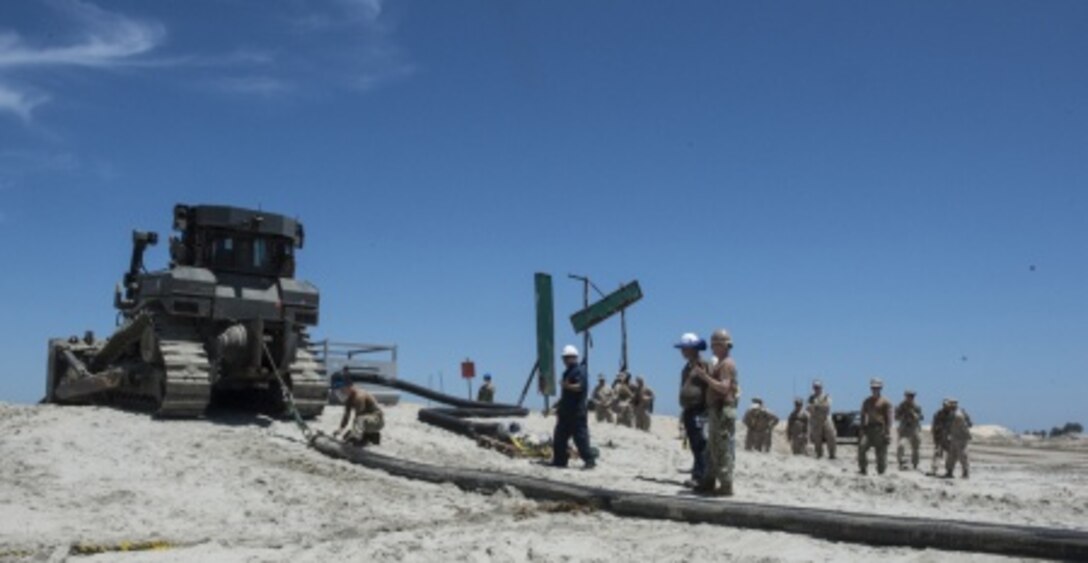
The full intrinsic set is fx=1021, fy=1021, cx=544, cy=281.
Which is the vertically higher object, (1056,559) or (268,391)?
(268,391)

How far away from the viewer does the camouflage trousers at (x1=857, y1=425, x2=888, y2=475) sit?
17641 millimetres

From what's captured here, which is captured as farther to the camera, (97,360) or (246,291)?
(97,360)

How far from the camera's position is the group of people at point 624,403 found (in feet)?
85.7

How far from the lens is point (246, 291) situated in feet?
54.1

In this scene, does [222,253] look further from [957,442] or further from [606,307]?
[957,442]

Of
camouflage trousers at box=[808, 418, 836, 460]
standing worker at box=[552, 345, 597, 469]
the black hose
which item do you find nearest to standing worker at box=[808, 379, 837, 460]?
camouflage trousers at box=[808, 418, 836, 460]

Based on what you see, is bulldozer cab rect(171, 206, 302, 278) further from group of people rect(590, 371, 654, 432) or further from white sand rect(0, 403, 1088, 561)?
group of people rect(590, 371, 654, 432)

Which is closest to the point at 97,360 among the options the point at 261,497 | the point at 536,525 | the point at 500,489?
the point at 261,497

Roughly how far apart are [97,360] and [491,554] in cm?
1353

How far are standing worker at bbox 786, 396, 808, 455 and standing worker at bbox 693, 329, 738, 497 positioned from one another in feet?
47.7

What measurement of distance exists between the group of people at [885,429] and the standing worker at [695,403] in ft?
24.1

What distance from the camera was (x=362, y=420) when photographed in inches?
562

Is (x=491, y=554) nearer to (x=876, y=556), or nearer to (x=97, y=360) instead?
(x=876, y=556)

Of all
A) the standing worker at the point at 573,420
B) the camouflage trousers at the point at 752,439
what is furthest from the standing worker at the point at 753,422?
the standing worker at the point at 573,420
